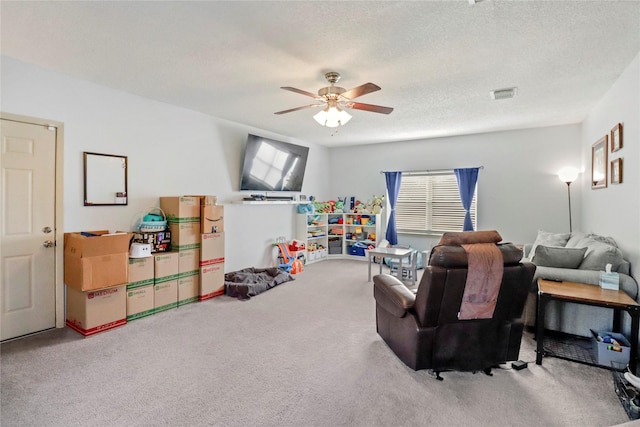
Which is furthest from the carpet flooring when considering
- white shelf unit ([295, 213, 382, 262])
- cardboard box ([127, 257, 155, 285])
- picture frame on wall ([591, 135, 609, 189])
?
white shelf unit ([295, 213, 382, 262])

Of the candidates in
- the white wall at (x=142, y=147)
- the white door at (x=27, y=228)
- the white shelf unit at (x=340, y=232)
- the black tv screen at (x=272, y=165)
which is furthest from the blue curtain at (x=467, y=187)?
the white door at (x=27, y=228)

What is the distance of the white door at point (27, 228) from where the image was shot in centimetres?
292

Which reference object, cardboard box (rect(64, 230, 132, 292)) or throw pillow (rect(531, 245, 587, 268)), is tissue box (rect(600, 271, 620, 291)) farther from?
cardboard box (rect(64, 230, 132, 292))

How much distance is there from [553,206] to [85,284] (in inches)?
270

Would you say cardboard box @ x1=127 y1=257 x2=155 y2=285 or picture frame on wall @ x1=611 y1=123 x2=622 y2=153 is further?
cardboard box @ x1=127 y1=257 x2=155 y2=285

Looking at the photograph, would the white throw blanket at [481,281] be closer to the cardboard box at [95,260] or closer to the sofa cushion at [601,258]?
the sofa cushion at [601,258]

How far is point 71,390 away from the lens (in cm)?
221

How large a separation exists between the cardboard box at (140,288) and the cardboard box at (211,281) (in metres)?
0.65

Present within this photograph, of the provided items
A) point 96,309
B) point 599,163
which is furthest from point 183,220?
point 599,163

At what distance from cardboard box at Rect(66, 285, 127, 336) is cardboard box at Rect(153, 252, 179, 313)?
39cm

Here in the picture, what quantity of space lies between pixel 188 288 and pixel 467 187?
5.20 meters

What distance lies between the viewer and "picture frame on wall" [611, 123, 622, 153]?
314 cm

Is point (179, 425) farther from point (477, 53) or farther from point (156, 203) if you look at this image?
point (477, 53)

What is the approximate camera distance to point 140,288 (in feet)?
11.6
